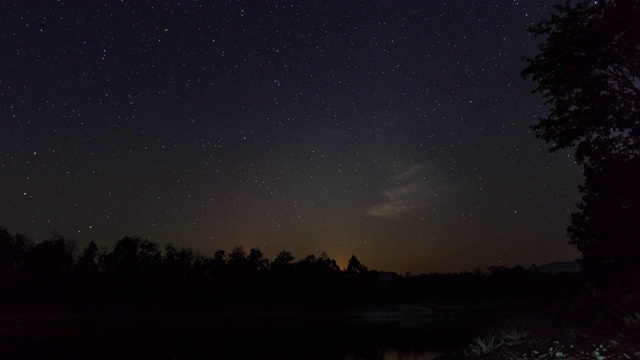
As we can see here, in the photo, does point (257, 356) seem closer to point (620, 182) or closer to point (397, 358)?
point (397, 358)

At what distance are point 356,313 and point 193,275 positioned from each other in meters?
33.6

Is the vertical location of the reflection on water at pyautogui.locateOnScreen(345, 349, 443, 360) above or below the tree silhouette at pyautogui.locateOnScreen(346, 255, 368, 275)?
below

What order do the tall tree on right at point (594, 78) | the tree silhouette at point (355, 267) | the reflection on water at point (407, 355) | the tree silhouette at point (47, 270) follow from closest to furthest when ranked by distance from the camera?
1. the tall tree on right at point (594, 78)
2. the reflection on water at point (407, 355)
3. the tree silhouette at point (47, 270)
4. the tree silhouette at point (355, 267)

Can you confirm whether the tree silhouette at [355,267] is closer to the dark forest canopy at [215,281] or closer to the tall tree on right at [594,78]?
the dark forest canopy at [215,281]

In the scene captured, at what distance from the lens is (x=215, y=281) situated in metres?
96.3

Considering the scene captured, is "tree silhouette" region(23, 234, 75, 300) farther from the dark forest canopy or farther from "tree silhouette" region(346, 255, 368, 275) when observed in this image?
"tree silhouette" region(346, 255, 368, 275)

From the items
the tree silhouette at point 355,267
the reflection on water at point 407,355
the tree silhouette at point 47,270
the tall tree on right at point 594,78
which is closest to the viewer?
the tall tree on right at point 594,78

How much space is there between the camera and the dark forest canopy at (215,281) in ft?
241

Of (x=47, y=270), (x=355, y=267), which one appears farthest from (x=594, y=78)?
(x=355, y=267)

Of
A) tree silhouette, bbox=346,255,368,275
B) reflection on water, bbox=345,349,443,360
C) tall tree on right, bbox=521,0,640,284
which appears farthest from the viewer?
tree silhouette, bbox=346,255,368,275

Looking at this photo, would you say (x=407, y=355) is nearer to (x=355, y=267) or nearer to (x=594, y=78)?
(x=594, y=78)

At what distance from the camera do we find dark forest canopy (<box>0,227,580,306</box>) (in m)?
73.5

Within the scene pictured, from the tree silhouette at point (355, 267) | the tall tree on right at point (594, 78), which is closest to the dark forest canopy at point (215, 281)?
the tree silhouette at point (355, 267)

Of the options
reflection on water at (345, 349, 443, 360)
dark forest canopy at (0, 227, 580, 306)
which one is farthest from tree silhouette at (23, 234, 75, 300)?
reflection on water at (345, 349, 443, 360)
